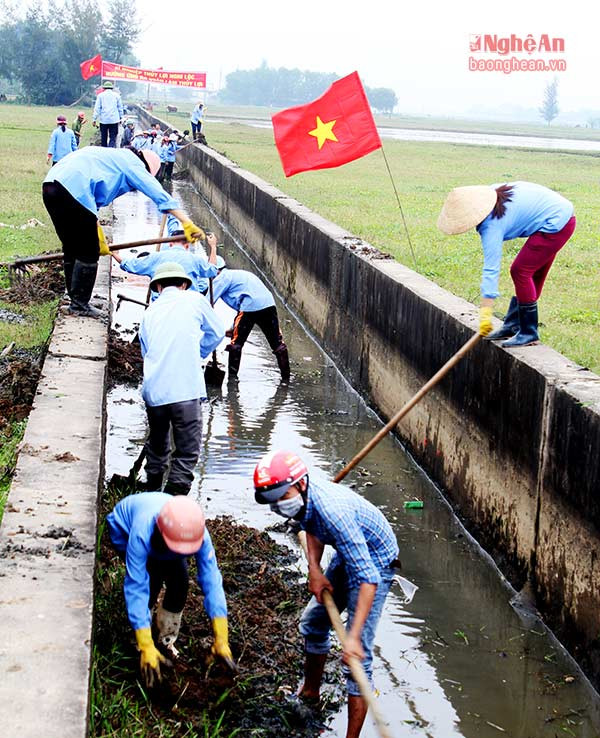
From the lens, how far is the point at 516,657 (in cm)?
619

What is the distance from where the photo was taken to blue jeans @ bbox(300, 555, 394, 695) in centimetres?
507

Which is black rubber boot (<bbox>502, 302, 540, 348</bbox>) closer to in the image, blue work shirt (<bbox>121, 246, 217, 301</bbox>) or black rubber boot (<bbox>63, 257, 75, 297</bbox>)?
blue work shirt (<bbox>121, 246, 217, 301</bbox>)

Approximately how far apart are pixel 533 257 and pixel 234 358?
4.35 m

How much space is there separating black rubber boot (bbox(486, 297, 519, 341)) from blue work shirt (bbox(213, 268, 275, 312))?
3613 millimetres

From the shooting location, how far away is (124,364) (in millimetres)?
11109

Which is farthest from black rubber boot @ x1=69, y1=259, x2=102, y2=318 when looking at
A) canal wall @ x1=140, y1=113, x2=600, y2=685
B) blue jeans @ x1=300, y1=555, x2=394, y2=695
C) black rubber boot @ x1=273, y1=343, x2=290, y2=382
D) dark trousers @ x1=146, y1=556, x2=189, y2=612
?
blue jeans @ x1=300, y1=555, x2=394, y2=695

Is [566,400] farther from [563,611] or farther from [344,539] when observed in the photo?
[344,539]

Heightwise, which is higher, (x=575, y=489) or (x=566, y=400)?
(x=566, y=400)

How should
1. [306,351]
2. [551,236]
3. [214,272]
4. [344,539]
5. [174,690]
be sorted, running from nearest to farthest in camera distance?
[344,539]
[174,690]
[551,236]
[214,272]
[306,351]

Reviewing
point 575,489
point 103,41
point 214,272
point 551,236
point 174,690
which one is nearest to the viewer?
point 174,690

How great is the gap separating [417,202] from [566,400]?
15.5 meters

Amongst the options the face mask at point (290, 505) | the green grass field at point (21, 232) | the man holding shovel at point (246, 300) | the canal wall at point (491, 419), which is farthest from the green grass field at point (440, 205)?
the face mask at point (290, 505)

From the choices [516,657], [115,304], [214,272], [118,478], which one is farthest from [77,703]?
[115,304]

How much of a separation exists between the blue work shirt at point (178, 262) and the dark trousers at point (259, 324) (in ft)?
2.88
